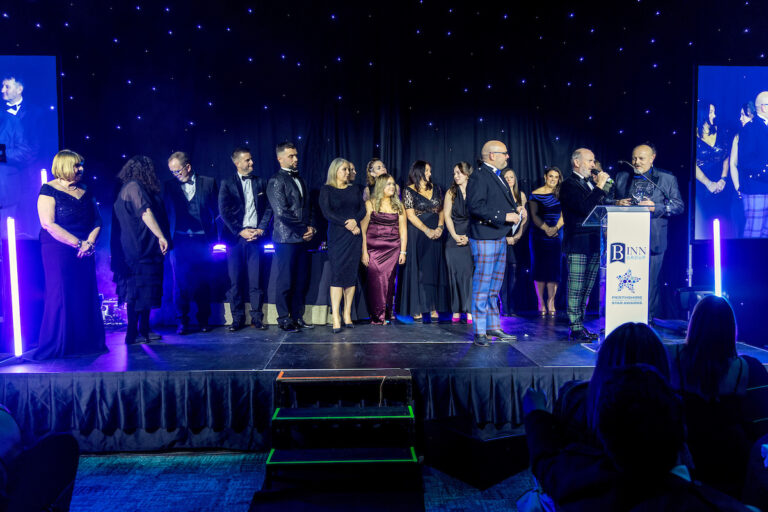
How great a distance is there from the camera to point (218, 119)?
5.82m

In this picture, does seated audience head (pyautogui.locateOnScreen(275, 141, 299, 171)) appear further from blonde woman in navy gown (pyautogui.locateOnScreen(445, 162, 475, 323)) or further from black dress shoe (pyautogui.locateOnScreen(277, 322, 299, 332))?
blonde woman in navy gown (pyautogui.locateOnScreen(445, 162, 475, 323))

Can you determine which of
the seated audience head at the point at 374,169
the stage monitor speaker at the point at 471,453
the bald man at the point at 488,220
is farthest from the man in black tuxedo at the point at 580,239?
the seated audience head at the point at 374,169

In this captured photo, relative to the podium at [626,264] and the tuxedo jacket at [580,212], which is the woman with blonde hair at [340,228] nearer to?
the tuxedo jacket at [580,212]

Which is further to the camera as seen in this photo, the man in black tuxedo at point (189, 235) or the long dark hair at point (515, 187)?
the long dark hair at point (515, 187)

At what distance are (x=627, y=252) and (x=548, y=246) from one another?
191 cm

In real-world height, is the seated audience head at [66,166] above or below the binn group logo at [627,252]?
above

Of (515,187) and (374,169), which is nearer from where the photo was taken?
(374,169)

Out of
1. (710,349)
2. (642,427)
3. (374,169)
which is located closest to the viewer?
(642,427)

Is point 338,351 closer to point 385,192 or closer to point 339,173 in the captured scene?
point 339,173

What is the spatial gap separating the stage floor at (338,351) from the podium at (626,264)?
422 mm

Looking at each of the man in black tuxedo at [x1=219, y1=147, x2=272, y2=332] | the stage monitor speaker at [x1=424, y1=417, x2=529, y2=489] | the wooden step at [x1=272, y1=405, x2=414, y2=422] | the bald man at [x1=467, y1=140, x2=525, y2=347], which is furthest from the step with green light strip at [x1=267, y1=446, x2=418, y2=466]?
the man in black tuxedo at [x1=219, y1=147, x2=272, y2=332]

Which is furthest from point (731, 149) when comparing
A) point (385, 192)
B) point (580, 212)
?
point (385, 192)

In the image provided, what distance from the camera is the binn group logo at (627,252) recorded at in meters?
3.91

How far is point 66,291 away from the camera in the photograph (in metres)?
4.09
